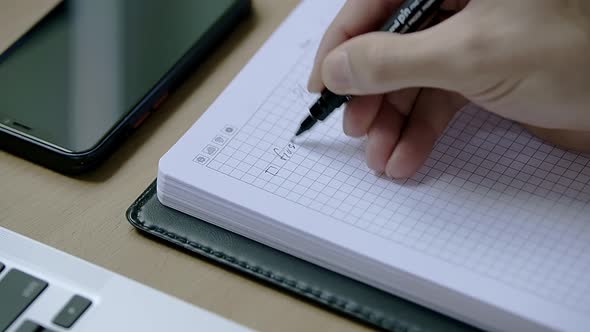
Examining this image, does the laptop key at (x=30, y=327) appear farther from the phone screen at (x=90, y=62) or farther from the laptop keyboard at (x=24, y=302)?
the phone screen at (x=90, y=62)

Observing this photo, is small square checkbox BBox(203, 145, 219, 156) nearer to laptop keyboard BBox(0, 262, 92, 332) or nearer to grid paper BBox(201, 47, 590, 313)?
grid paper BBox(201, 47, 590, 313)

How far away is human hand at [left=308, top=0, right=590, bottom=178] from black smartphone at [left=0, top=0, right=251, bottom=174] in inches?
6.6

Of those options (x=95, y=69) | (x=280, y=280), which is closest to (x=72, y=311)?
(x=280, y=280)

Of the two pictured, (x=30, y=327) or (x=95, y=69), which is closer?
(x=30, y=327)

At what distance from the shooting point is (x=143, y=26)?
76 centimetres

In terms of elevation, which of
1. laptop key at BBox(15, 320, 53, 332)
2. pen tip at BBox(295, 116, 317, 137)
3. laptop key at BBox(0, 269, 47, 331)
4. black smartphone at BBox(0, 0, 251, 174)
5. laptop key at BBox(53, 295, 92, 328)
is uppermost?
black smartphone at BBox(0, 0, 251, 174)

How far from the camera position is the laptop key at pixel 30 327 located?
1.78 feet

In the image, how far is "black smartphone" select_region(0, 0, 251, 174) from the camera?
67 cm

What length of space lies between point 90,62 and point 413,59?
312 mm

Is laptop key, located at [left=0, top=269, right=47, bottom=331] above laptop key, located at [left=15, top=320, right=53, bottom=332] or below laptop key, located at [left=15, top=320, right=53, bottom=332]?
above

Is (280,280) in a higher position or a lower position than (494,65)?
lower

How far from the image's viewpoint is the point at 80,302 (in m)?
0.56

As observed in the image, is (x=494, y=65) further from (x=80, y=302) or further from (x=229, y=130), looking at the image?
(x=80, y=302)

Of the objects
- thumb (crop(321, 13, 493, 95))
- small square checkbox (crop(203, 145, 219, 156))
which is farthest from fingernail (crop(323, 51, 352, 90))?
small square checkbox (crop(203, 145, 219, 156))
